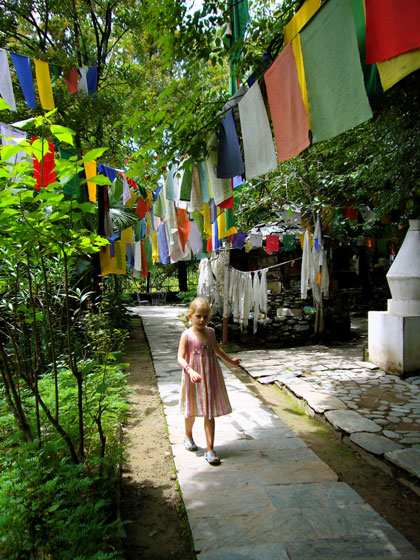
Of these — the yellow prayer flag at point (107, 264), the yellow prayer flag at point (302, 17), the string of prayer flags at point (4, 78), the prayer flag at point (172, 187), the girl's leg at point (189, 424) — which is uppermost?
the string of prayer flags at point (4, 78)

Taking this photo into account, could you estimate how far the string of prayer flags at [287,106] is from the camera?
299 centimetres

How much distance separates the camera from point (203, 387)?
3.26m

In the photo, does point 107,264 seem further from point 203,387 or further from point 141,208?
point 203,387

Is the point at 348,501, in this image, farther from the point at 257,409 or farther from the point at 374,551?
the point at 257,409

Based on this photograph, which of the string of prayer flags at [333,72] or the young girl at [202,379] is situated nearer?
the string of prayer flags at [333,72]

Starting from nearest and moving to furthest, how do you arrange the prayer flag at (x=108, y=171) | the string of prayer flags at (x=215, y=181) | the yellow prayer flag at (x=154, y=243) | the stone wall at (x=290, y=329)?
1. the string of prayer flags at (x=215, y=181)
2. the prayer flag at (x=108, y=171)
3. the stone wall at (x=290, y=329)
4. the yellow prayer flag at (x=154, y=243)

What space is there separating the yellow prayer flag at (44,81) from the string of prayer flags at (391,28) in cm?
493

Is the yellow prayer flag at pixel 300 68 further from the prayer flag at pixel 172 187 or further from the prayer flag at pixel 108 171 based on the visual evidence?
the prayer flag at pixel 108 171

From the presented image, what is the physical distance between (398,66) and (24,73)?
212 inches

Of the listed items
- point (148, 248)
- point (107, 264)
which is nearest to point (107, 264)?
point (107, 264)

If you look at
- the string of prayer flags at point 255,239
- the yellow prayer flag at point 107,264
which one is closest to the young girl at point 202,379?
the yellow prayer flag at point 107,264

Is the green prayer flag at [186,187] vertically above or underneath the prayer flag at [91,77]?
underneath

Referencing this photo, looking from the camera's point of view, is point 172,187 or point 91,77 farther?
point 91,77

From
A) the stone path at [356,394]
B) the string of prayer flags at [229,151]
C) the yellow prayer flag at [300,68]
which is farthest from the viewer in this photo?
the string of prayer flags at [229,151]
